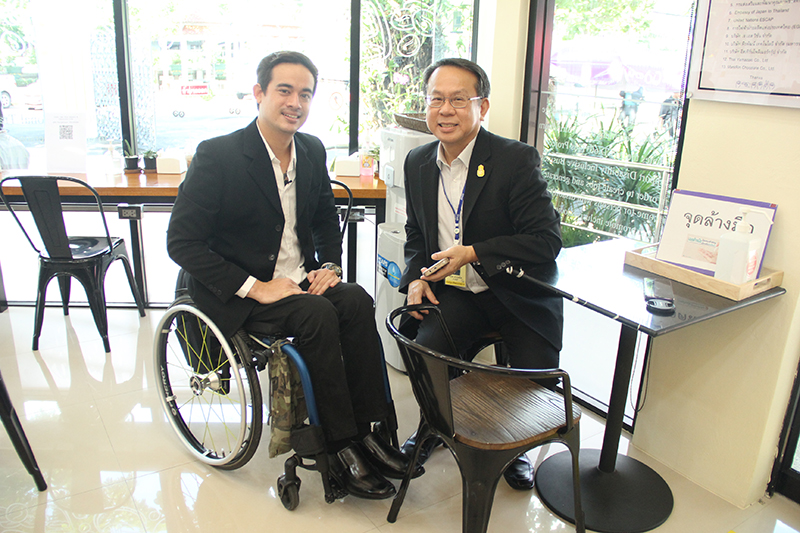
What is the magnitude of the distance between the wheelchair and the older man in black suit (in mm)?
424

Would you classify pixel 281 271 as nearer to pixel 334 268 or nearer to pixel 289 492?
pixel 334 268

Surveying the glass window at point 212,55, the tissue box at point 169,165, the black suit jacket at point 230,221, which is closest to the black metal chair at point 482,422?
the black suit jacket at point 230,221

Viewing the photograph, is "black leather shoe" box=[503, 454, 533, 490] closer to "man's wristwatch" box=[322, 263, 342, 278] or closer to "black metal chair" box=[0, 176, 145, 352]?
"man's wristwatch" box=[322, 263, 342, 278]

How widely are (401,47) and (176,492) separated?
9.57 ft

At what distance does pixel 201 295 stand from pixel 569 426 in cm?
122

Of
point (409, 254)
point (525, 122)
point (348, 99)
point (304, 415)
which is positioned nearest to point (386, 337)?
point (409, 254)

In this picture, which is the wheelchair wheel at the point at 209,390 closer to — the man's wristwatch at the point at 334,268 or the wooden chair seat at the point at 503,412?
the man's wristwatch at the point at 334,268

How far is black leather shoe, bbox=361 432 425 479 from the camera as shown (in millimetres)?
2000

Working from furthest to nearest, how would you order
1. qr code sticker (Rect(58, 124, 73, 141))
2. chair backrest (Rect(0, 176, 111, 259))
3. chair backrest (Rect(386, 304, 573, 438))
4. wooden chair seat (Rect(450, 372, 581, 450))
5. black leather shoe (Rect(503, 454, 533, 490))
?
1. qr code sticker (Rect(58, 124, 73, 141))
2. chair backrest (Rect(0, 176, 111, 259))
3. black leather shoe (Rect(503, 454, 533, 490))
4. wooden chair seat (Rect(450, 372, 581, 450))
5. chair backrest (Rect(386, 304, 573, 438))

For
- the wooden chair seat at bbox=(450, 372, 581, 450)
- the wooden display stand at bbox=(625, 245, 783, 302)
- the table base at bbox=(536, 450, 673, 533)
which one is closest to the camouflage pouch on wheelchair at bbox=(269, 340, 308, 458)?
the wooden chair seat at bbox=(450, 372, 581, 450)

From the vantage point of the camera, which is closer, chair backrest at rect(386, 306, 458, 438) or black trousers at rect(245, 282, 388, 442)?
chair backrest at rect(386, 306, 458, 438)

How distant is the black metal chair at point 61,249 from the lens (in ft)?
9.23

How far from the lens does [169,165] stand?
3.51 metres

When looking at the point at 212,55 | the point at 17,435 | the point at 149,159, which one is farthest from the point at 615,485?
the point at 212,55
